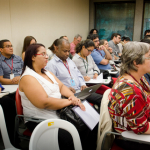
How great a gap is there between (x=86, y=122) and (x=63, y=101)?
0.30 m

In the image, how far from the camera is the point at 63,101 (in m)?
1.67

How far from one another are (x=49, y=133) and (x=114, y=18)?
25.2 feet

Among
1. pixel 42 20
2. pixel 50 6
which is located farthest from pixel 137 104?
pixel 50 6

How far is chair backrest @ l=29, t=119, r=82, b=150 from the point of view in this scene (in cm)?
105

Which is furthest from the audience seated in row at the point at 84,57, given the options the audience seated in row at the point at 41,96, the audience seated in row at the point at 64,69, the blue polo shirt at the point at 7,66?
the audience seated in row at the point at 41,96

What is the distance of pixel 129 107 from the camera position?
3.90ft

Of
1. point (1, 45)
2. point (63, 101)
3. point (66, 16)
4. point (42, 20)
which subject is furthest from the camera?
point (66, 16)

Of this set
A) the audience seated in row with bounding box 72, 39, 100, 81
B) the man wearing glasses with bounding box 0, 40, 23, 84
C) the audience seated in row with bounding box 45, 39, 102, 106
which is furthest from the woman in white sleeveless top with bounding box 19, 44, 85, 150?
the audience seated in row with bounding box 72, 39, 100, 81

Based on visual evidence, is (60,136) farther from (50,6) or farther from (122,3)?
(122,3)

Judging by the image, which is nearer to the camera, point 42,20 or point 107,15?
point 42,20

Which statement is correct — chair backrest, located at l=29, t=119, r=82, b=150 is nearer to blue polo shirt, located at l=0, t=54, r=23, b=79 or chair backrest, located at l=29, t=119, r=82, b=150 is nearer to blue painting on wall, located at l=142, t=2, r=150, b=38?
blue polo shirt, located at l=0, t=54, r=23, b=79

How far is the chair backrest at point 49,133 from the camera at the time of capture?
105cm

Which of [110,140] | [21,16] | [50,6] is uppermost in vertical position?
[50,6]

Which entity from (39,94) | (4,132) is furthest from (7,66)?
(4,132)
